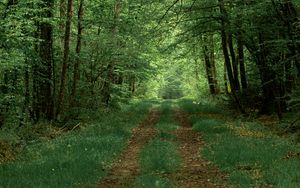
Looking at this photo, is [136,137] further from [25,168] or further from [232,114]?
[232,114]

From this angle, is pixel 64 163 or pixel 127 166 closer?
pixel 64 163

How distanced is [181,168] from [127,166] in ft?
5.44

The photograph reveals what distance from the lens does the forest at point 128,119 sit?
35.5ft

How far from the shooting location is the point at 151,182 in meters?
9.73

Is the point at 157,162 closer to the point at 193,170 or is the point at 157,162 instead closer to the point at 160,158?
the point at 160,158

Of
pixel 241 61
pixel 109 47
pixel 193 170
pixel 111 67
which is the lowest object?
pixel 193 170

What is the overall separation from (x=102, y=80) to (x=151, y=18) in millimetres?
8852

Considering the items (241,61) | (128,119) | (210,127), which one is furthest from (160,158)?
(241,61)

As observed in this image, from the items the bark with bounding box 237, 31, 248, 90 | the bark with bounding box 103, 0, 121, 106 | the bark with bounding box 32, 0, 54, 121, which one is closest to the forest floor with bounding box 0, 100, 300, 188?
the bark with bounding box 32, 0, 54, 121

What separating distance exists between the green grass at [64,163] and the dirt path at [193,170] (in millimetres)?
2187

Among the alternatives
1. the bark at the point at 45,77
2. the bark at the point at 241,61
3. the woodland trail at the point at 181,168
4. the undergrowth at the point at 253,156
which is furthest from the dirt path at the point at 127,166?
the bark at the point at 241,61

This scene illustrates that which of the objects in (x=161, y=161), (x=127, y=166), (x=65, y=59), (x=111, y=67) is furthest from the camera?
(x=111, y=67)

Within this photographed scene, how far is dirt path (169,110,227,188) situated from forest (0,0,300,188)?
0.03m

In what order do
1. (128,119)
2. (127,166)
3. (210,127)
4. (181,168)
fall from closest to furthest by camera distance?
(181,168), (127,166), (210,127), (128,119)
